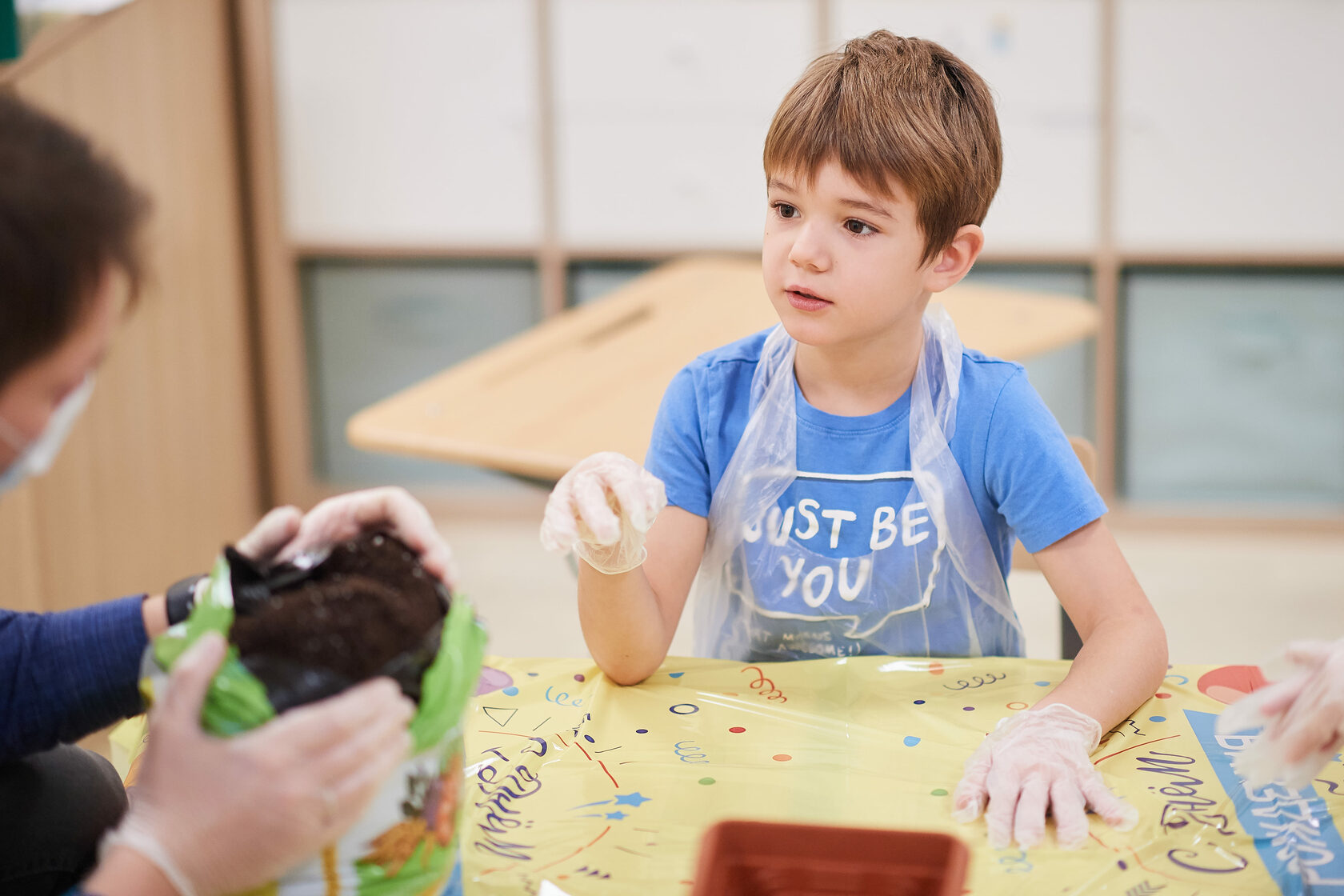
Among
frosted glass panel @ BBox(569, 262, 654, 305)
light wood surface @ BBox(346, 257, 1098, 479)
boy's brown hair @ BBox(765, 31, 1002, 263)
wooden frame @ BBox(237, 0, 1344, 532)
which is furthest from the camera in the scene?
frosted glass panel @ BBox(569, 262, 654, 305)

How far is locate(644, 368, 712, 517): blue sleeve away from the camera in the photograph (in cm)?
108

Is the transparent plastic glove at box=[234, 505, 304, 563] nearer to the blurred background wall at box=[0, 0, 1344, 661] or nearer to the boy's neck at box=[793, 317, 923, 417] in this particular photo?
the boy's neck at box=[793, 317, 923, 417]

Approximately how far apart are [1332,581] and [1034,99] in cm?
137

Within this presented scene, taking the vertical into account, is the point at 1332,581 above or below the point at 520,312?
below

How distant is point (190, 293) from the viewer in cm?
278

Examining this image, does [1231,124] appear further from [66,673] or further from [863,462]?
[66,673]

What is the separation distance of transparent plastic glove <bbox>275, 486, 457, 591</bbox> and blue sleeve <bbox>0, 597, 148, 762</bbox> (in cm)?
11

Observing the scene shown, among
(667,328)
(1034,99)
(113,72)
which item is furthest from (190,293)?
(1034,99)

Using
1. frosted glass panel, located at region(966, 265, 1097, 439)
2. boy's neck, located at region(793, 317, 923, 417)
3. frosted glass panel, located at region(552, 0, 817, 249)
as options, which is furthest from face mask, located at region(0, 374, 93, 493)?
frosted glass panel, located at region(966, 265, 1097, 439)

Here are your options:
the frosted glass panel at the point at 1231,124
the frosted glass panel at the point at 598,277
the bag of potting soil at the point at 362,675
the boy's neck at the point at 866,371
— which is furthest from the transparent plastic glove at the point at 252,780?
the frosted glass panel at the point at 1231,124

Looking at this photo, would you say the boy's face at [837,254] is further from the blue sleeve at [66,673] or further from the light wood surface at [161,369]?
the light wood surface at [161,369]

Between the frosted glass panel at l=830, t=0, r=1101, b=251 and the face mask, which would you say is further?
the frosted glass panel at l=830, t=0, r=1101, b=251

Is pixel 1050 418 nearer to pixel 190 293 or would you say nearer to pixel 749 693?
pixel 749 693

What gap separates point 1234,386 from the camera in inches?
119
